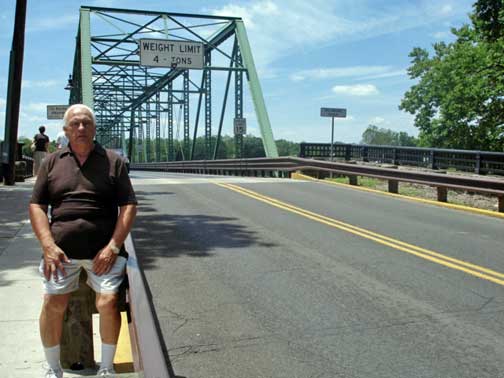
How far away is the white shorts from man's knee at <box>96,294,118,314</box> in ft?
0.09

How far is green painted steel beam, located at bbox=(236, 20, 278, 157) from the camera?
2931 centimetres

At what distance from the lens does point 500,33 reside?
24.9 meters

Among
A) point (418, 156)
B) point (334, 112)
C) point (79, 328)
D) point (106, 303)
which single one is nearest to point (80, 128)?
point (106, 303)

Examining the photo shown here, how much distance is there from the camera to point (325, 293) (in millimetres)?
5488

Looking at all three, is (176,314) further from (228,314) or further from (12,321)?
(12,321)

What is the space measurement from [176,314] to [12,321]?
1.38 m

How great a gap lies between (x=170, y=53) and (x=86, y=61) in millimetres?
4863

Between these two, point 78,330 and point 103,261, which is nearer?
point 103,261

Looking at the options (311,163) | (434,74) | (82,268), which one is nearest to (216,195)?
(311,163)

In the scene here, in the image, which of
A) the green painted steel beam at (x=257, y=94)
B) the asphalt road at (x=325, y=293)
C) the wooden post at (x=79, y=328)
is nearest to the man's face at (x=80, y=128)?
the wooden post at (x=79, y=328)

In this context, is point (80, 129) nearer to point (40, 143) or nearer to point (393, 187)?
point (393, 187)

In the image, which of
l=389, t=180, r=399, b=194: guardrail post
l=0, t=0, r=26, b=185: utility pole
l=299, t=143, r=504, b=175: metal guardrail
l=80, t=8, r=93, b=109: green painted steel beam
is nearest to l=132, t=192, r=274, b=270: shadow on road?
l=0, t=0, r=26, b=185: utility pole

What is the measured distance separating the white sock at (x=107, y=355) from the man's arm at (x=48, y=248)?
0.55 m

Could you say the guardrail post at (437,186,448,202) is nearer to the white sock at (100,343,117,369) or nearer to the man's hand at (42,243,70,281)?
the white sock at (100,343,117,369)
